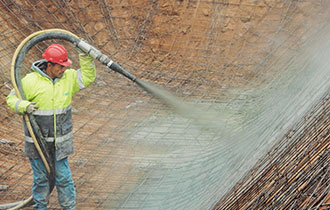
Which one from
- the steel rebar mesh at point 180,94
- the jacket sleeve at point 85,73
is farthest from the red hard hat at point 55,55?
the steel rebar mesh at point 180,94

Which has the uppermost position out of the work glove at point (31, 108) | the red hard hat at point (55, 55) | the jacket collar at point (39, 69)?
the red hard hat at point (55, 55)

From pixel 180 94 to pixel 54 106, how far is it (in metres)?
3.49

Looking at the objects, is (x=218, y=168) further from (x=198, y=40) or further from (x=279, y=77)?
(x=198, y=40)

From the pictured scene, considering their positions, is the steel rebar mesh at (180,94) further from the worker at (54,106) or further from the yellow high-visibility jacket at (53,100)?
the yellow high-visibility jacket at (53,100)

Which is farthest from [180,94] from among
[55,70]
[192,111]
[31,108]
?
[31,108]

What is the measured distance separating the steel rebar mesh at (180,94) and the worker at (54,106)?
626 mm

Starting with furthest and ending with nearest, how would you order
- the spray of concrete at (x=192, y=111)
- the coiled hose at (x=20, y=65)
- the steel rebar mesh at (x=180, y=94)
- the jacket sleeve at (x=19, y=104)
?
1. the spray of concrete at (x=192, y=111)
2. the steel rebar mesh at (x=180, y=94)
3. the coiled hose at (x=20, y=65)
4. the jacket sleeve at (x=19, y=104)

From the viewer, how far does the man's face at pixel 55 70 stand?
3.64 meters

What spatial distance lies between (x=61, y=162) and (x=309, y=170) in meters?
2.23

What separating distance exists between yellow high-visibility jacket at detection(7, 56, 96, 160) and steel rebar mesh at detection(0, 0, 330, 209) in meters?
0.98

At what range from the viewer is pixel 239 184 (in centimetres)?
397

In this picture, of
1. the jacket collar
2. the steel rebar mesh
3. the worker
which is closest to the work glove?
the worker

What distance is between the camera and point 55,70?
3.65m

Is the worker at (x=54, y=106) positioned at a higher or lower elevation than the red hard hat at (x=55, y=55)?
lower
